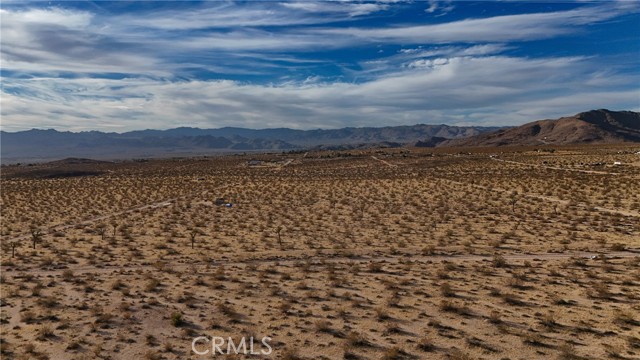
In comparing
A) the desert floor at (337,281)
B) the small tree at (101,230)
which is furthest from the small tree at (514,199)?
the small tree at (101,230)

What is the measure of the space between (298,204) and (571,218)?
20.8 m

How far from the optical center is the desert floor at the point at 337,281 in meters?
12.8

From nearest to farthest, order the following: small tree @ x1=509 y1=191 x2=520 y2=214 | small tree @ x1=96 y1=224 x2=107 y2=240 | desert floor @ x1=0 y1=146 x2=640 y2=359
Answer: desert floor @ x1=0 y1=146 x2=640 y2=359 < small tree @ x1=96 y1=224 x2=107 y2=240 < small tree @ x1=509 y1=191 x2=520 y2=214

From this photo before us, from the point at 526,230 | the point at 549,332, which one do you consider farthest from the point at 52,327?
the point at 526,230

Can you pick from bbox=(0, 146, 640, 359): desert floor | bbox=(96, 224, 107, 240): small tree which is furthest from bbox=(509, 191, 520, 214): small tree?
bbox=(96, 224, 107, 240): small tree

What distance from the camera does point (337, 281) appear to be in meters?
17.8

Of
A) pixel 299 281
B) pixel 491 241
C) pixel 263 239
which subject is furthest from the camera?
pixel 263 239

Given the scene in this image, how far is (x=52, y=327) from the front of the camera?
1433 cm

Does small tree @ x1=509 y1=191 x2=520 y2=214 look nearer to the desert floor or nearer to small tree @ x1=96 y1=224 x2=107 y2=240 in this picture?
the desert floor

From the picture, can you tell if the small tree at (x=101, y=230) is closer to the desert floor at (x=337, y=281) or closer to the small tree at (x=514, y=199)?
the desert floor at (x=337, y=281)

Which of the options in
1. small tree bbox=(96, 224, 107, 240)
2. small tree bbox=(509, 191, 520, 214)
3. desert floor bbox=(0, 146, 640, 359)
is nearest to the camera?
desert floor bbox=(0, 146, 640, 359)

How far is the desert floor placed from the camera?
12844 millimetres

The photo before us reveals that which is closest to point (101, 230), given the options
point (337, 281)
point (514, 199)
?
point (337, 281)

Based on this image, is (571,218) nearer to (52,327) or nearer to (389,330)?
(389,330)
